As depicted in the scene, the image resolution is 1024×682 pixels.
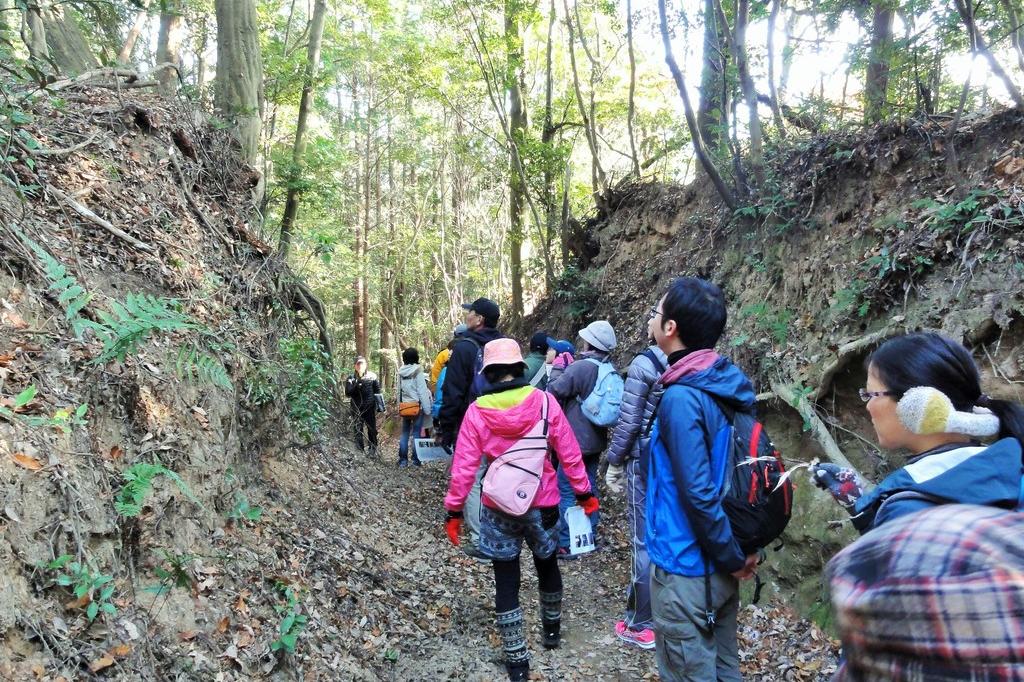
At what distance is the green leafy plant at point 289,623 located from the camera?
3.57 meters

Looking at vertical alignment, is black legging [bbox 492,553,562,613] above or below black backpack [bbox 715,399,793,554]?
below

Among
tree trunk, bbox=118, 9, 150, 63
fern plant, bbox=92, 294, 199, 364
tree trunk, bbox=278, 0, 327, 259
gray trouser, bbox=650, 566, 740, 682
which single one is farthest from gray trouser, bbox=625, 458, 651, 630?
tree trunk, bbox=118, 9, 150, 63

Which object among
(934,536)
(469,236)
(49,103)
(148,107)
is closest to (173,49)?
(148,107)

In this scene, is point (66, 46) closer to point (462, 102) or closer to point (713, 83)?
point (713, 83)

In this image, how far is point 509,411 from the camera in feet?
13.9

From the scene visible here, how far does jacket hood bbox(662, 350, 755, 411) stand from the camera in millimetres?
2908

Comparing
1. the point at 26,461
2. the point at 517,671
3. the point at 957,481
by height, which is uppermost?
the point at 957,481

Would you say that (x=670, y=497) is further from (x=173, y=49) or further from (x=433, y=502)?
(x=173, y=49)

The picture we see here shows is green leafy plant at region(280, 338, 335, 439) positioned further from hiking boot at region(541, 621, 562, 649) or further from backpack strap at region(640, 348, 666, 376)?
backpack strap at region(640, 348, 666, 376)

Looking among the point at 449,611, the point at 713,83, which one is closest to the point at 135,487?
the point at 449,611

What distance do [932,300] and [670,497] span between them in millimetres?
3605

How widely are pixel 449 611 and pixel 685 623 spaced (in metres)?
2.90

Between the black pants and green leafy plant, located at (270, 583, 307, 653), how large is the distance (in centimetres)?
617

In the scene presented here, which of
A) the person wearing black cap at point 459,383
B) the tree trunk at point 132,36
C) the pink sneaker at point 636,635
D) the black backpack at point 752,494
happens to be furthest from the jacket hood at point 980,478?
the tree trunk at point 132,36
